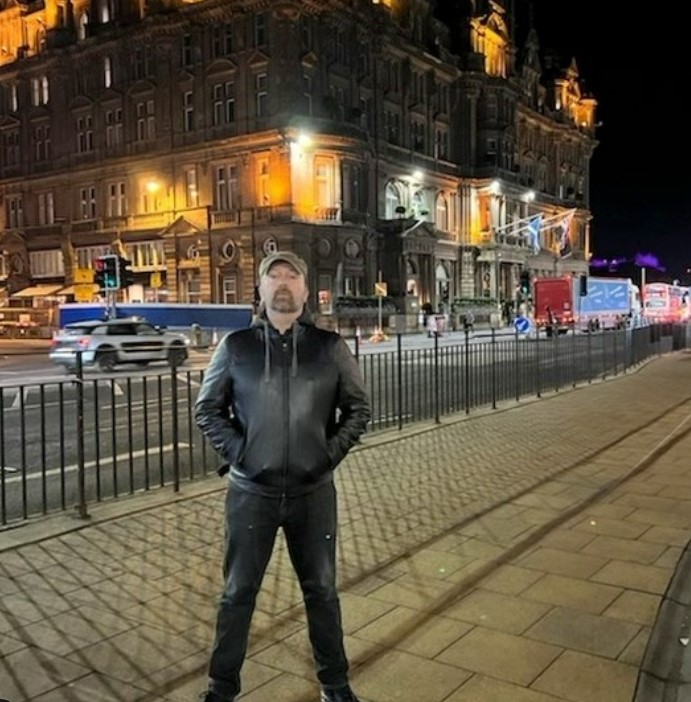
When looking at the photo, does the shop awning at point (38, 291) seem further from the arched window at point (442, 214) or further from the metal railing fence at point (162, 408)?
the metal railing fence at point (162, 408)

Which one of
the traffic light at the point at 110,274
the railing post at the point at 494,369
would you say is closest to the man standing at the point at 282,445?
the railing post at the point at 494,369

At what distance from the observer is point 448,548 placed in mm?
6273

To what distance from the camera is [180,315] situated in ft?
129

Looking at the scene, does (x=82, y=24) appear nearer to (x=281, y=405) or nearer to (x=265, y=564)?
(x=281, y=405)

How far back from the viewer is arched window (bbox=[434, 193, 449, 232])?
214ft

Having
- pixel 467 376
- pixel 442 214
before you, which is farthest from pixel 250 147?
pixel 467 376

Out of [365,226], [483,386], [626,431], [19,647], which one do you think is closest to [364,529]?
[19,647]

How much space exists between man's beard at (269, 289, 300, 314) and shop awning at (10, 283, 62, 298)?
190 ft

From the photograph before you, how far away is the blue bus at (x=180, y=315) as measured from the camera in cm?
3853

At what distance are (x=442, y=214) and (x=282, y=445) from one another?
64.1 metres

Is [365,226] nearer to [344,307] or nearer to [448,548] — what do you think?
[344,307]

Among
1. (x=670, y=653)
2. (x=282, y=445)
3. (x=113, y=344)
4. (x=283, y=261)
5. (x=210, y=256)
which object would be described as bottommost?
(x=670, y=653)

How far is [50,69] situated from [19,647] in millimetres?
61557

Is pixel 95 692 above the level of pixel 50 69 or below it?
below
